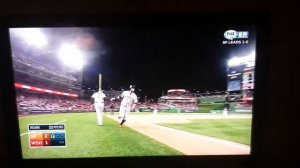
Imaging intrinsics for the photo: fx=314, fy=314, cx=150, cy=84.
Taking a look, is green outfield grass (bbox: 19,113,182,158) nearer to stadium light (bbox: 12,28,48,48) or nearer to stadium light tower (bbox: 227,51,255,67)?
stadium light (bbox: 12,28,48,48)

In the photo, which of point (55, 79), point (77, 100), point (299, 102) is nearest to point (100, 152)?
point (77, 100)

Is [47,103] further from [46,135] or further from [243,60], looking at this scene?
[243,60]

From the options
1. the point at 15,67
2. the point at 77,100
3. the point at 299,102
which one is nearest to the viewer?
the point at 15,67

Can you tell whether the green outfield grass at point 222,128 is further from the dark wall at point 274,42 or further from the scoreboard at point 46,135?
the scoreboard at point 46,135

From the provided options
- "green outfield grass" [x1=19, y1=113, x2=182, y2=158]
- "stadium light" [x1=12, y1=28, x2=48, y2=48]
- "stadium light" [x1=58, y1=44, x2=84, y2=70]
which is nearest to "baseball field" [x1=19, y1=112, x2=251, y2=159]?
"green outfield grass" [x1=19, y1=113, x2=182, y2=158]

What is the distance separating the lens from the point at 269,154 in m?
1.96

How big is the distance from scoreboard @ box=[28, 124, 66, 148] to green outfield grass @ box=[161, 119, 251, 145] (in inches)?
23.0

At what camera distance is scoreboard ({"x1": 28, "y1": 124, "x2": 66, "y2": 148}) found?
1685 millimetres

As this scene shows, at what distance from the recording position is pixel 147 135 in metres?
1.79

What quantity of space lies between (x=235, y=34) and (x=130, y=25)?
22.2 inches

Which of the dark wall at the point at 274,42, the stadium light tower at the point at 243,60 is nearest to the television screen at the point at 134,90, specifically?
the stadium light tower at the point at 243,60

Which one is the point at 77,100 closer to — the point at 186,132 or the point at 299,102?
the point at 186,132

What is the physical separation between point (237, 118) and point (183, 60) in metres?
0.44

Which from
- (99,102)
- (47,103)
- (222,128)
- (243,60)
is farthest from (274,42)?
(47,103)
